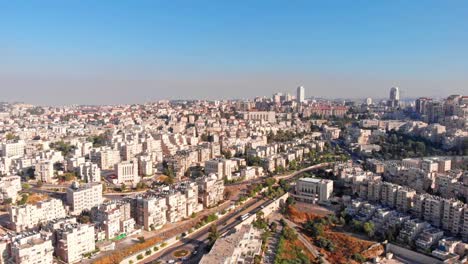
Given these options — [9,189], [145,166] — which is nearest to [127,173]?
[145,166]

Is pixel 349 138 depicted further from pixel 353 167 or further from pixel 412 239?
pixel 412 239

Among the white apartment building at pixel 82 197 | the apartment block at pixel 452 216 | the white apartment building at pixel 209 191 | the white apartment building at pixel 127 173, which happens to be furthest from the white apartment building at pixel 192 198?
the apartment block at pixel 452 216

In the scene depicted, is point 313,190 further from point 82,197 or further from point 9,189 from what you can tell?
point 9,189

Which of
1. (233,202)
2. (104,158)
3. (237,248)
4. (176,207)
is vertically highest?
(104,158)

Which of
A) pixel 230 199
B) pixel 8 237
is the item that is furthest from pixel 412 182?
pixel 8 237

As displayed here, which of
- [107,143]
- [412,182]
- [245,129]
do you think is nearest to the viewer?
[412,182]

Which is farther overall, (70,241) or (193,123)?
(193,123)

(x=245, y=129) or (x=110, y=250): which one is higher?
(x=245, y=129)
